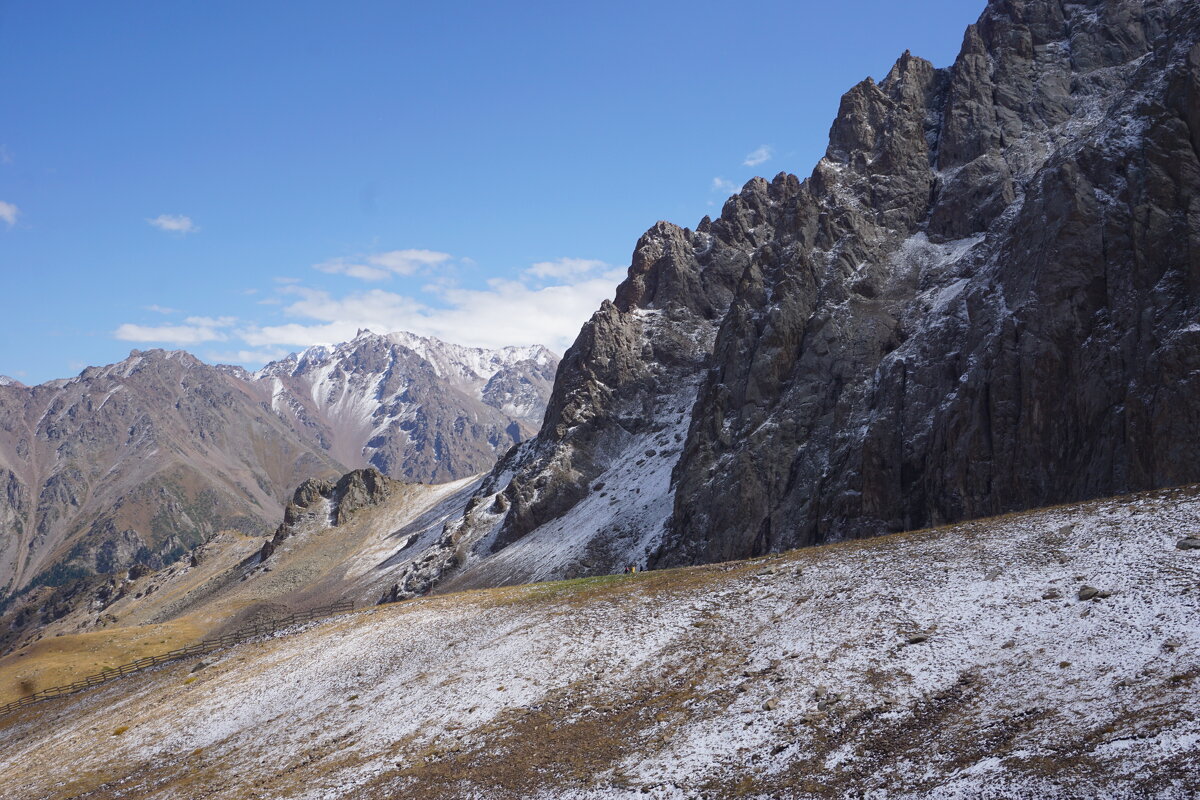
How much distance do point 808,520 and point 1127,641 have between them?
5579 cm

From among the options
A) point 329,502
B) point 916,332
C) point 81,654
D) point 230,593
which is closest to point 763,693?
point 916,332

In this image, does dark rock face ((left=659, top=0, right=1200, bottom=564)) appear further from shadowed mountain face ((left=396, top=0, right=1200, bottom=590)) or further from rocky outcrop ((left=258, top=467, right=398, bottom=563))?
rocky outcrop ((left=258, top=467, right=398, bottom=563))

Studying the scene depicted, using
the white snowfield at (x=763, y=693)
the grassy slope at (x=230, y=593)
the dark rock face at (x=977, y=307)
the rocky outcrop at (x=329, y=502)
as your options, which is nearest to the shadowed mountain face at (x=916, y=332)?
the dark rock face at (x=977, y=307)

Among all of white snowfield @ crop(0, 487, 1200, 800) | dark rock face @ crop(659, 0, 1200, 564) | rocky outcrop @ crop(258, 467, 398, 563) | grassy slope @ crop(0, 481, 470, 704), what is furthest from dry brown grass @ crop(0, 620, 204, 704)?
dark rock face @ crop(659, 0, 1200, 564)

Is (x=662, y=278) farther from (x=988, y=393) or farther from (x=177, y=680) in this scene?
(x=177, y=680)

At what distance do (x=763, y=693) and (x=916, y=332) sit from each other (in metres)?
64.3

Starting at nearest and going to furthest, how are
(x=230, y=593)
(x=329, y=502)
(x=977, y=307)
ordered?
(x=977, y=307), (x=230, y=593), (x=329, y=502)

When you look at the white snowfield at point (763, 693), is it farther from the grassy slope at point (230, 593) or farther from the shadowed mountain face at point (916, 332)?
the grassy slope at point (230, 593)

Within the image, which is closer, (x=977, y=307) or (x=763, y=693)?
(x=763, y=693)

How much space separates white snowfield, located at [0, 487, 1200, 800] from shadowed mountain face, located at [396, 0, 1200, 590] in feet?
107

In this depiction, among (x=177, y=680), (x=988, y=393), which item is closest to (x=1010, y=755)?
(x=177, y=680)

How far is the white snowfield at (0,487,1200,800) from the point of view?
59.1 ft

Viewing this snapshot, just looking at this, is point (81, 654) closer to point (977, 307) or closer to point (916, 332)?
point (916, 332)

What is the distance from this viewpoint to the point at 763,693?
76.3 ft
